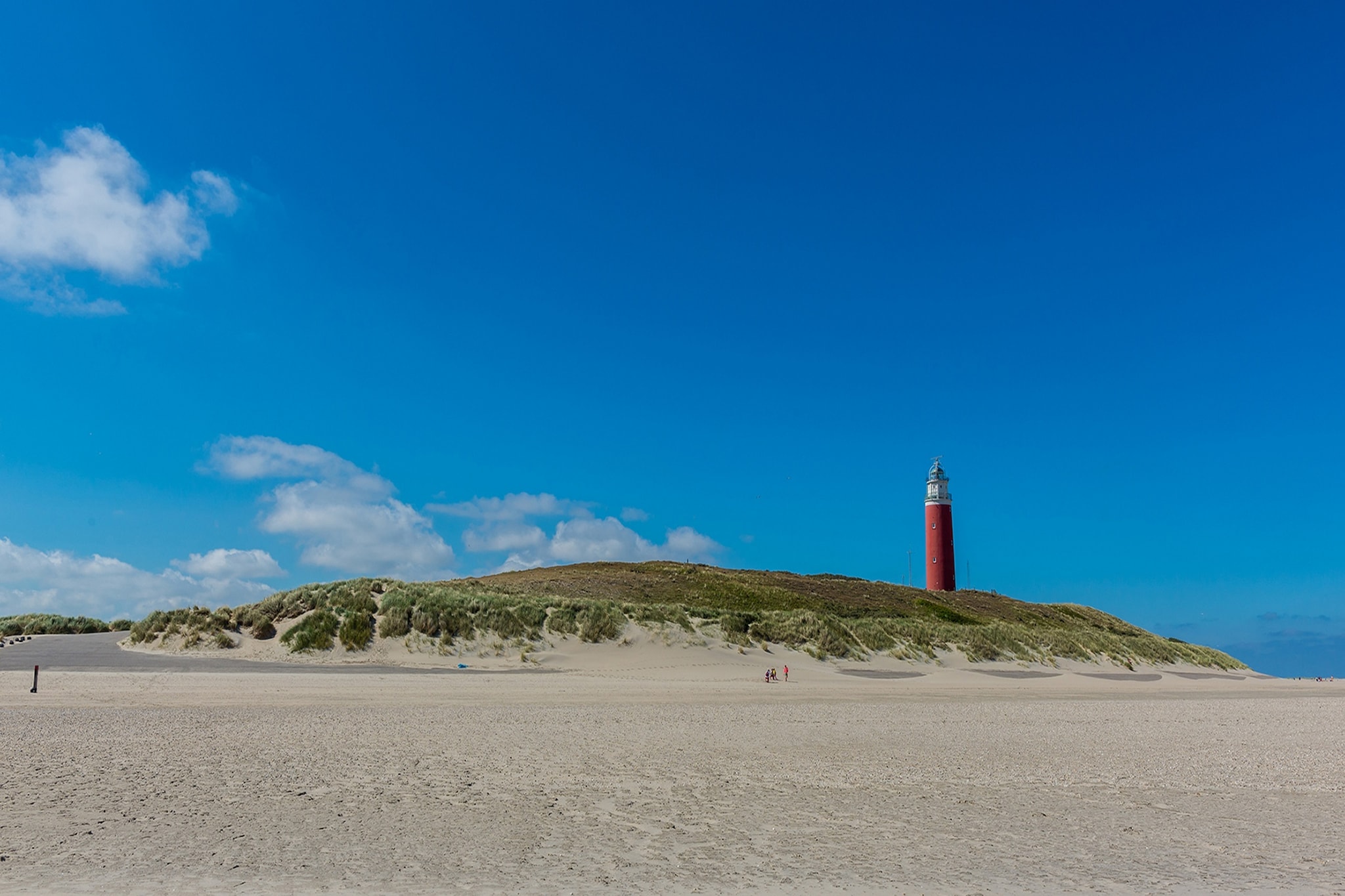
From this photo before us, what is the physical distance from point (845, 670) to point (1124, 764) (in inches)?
659

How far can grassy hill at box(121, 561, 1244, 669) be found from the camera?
1128 inches

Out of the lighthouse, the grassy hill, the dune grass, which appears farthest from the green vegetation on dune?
the lighthouse

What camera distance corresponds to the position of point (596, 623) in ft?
99.1

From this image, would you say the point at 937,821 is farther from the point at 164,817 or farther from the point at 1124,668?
the point at 1124,668

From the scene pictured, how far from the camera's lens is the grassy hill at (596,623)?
28641 millimetres

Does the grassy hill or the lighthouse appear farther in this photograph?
the lighthouse

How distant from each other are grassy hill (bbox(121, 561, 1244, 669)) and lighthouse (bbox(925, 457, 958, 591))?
702 inches

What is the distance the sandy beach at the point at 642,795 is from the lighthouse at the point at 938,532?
45.6m

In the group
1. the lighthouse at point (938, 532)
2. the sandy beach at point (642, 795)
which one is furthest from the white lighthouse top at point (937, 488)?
the sandy beach at point (642, 795)

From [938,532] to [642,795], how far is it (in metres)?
60.4

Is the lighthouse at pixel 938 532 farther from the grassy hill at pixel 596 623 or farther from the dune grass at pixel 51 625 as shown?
the dune grass at pixel 51 625

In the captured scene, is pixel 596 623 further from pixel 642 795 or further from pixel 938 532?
pixel 938 532

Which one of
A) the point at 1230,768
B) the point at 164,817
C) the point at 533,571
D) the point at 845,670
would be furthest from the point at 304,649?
the point at 533,571

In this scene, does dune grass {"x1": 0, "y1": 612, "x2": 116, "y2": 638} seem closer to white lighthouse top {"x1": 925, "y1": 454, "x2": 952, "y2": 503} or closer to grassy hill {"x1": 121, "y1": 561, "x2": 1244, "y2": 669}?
grassy hill {"x1": 121, "y1": 561, "x2": 1244, "y2": 669}
